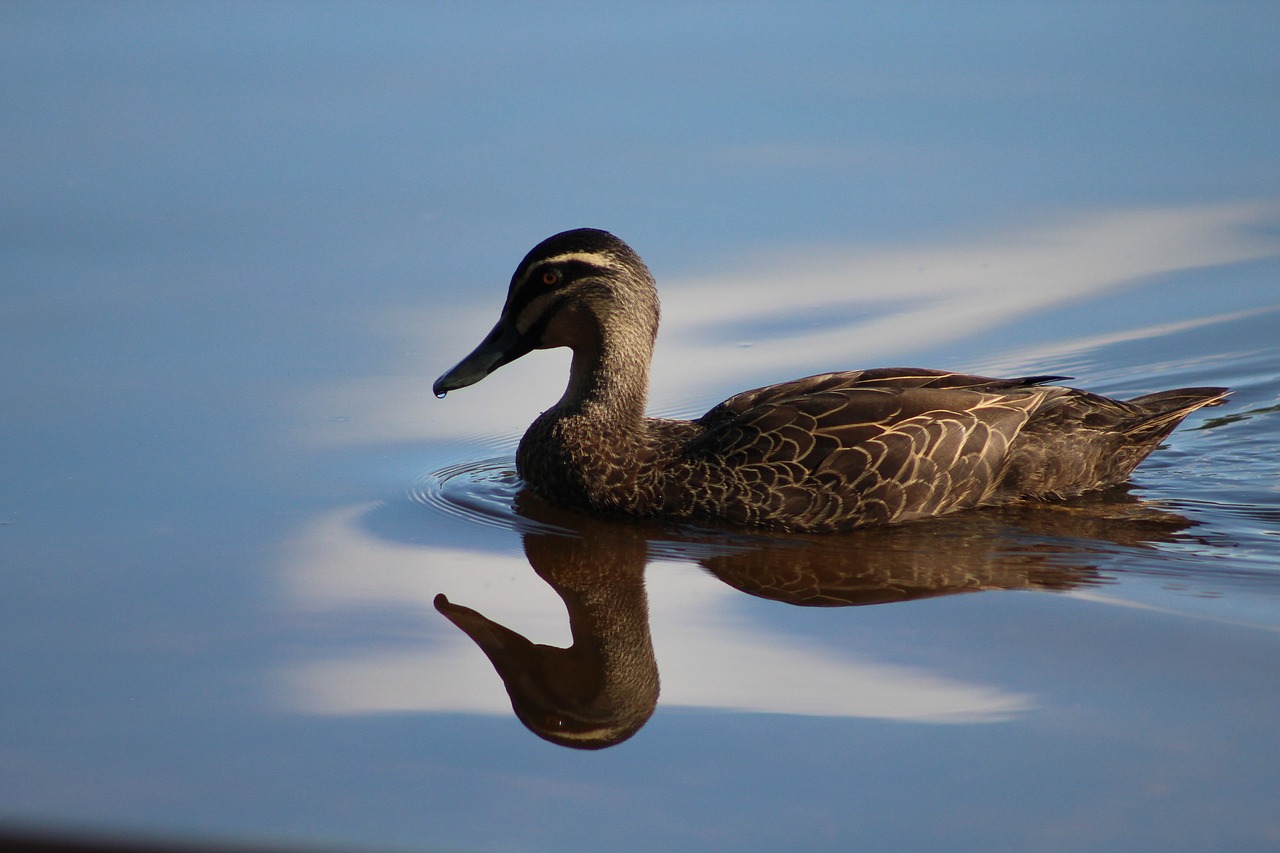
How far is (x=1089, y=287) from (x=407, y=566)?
568cm

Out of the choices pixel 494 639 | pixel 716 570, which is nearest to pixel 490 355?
pixel 716 570

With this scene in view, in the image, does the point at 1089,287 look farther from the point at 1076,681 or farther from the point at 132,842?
the point at 132,842

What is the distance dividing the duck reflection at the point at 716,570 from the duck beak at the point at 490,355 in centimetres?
69

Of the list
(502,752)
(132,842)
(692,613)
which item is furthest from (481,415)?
(132,842)

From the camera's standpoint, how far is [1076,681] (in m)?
6.39

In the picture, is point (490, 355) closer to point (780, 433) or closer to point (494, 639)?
point (780, 433)

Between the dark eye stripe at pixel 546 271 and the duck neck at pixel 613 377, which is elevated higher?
the dark eye stripe at pixel 546 271

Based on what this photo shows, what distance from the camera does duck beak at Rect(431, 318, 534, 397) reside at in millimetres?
8906

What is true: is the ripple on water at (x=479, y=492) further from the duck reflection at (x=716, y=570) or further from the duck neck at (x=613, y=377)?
the duck neck at (x=613, y=377)

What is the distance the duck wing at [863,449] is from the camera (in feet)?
27.0

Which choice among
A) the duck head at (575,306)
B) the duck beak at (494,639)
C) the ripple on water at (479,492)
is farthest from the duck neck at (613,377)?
the duck beak at (494,639)

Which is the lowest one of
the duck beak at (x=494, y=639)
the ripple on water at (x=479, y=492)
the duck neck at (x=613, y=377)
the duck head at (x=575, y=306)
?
the duck beak at (x=494, y=639)

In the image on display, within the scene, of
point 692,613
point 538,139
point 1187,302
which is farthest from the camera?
point 538,139

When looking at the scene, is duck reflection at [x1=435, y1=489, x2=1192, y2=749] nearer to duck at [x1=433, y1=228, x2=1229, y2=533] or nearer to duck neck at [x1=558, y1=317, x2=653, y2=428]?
duck at [x1=433, y1=228, x2=1229, y2=533]
